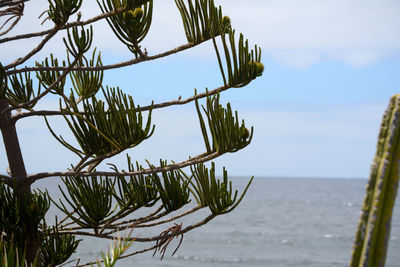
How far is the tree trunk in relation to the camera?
4.08m

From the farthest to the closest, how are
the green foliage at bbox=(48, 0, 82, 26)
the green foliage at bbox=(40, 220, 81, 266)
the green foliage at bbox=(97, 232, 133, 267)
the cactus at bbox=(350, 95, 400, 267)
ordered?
the green foliage at bbox=(40, 220, 81, 266), the green foliage at bbox=(48, 0, 82, 26), the green foliage at bbox=(97, 232, 133, 267), the cactus at bbox=(350, 95, 400, 267)

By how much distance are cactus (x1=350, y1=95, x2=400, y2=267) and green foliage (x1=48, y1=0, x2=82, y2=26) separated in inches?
Result: 96.7

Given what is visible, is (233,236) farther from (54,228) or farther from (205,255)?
(54,228)

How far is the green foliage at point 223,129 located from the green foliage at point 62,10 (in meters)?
1.02

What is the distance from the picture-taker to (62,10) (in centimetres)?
375

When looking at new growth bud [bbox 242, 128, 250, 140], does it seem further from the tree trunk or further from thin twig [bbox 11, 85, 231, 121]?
the tree trunk

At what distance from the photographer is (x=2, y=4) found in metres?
4.09

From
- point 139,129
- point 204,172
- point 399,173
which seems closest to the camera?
point 399,173

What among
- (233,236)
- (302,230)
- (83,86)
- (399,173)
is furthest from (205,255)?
(399,173)

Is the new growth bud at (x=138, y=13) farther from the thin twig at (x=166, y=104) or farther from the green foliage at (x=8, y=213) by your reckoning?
the green foliage at (x=8, y=213)

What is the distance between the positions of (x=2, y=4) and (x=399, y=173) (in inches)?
125

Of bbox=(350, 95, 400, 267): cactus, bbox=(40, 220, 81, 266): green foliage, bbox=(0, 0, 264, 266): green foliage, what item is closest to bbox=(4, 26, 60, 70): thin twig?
bbox=(0, 0, 264, 266): green foliage

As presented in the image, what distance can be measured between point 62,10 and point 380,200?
260 cm

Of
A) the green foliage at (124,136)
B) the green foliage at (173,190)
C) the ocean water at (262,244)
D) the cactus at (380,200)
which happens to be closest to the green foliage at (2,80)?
the green foliage at (124,136)
